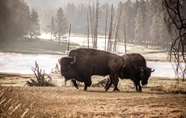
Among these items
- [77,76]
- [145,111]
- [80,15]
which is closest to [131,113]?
[145,111]

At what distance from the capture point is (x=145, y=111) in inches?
212

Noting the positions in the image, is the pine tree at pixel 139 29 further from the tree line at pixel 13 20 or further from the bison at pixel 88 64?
the bison at pixel 88 64

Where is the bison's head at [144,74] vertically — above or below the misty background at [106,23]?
below

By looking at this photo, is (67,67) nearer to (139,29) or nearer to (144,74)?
(144,74)

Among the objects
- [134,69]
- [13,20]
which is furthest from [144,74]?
[13,20]

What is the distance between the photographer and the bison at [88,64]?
1232 cm

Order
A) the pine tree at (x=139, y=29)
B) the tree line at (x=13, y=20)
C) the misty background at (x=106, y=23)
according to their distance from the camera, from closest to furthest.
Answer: the misty background at (x=106, y=23)
the tree line at (x=13, y=20)
the pine tree at (x=139, y=29)

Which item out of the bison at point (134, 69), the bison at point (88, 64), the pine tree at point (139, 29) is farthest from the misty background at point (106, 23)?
the bison at point (88, 64)

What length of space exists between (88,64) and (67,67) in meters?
1.16

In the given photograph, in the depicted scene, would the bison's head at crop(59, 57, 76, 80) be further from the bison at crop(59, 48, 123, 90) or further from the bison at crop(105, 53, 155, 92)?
the bison at crop(105, 53, 155, 92)

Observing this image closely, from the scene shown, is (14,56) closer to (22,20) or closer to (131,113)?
(22,20)

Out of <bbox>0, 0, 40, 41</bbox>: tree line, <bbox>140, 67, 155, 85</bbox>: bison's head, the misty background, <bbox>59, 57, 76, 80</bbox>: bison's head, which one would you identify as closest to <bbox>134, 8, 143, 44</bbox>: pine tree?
the misty background

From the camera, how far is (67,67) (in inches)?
481

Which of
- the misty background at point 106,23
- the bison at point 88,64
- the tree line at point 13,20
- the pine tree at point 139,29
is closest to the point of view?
the bison at point 88,64
